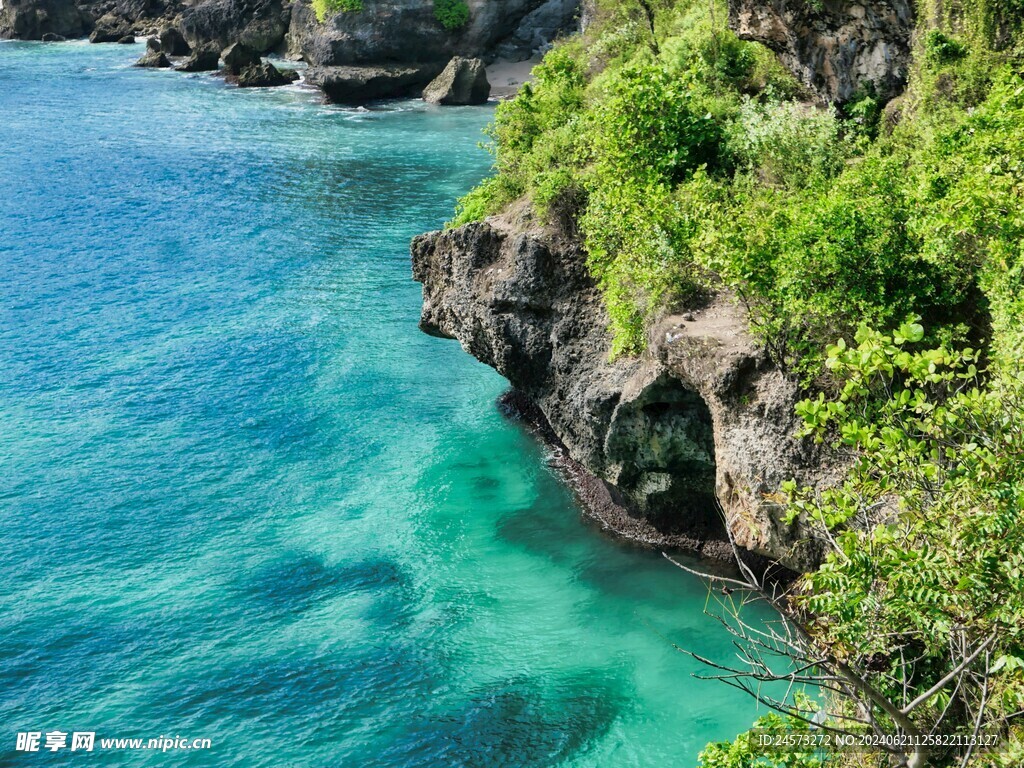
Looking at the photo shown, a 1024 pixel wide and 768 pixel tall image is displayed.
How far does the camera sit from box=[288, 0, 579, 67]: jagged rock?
79312 mm

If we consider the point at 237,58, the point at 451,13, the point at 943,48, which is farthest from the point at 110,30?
the point at 943,48

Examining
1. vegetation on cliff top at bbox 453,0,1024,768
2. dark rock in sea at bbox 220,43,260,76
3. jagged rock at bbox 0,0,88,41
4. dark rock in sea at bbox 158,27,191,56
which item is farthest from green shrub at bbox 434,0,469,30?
jagged rock at bbox 0,0,88,41

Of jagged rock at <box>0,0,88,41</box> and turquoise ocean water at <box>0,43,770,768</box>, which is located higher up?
jagged rock at <box>0,0,88,41</box>

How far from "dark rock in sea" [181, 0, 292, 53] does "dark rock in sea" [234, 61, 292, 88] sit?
25.9ft

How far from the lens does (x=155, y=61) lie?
90812 mm

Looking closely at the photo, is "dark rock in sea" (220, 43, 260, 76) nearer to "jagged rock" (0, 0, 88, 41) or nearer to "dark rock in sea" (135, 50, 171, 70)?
"dark rock in sea" (135, 50, 171, 70)

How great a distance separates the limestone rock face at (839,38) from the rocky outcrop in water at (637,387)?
748 cm

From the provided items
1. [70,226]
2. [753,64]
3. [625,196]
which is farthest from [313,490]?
[70,226]

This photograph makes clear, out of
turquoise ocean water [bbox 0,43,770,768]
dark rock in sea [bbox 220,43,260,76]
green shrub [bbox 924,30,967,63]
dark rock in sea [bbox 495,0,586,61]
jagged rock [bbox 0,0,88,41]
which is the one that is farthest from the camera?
jagged rock [bbox 0,0,88,41]

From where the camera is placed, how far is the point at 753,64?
28.1 m

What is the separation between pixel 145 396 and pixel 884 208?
76.8 feet

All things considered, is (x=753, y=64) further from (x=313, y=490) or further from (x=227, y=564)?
(x=227, y=564)

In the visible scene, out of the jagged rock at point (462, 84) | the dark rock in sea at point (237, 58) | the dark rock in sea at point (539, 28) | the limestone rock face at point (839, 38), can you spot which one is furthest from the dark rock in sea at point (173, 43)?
the limestone rock face at point (839, 38)

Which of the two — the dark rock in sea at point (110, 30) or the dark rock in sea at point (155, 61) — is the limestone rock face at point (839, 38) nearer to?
the dark rock in sea at point (155, 61)
